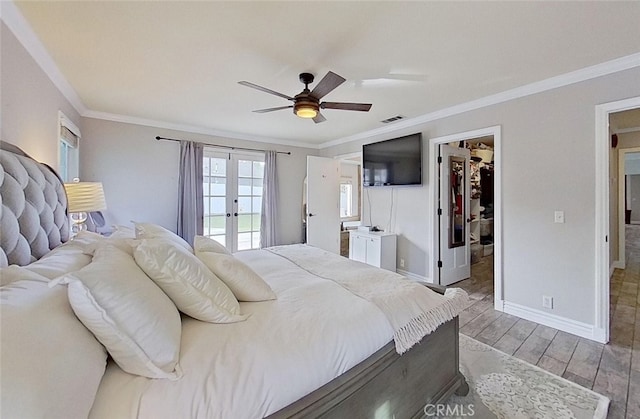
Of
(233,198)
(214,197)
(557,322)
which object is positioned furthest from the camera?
(233,198)

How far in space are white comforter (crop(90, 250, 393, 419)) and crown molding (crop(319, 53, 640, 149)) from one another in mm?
3005

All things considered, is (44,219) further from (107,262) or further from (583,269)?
(583,269)

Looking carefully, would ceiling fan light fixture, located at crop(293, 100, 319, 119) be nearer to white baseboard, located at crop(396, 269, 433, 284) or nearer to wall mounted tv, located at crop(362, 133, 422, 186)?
wall mounted tv, located at crop(362, 133, 422, 186)

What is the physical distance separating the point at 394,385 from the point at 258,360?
0.78 meters

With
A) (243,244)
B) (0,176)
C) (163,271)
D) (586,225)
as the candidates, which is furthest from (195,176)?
(586,225)

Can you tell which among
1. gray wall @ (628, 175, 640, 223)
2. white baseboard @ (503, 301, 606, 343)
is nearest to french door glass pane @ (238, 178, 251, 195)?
white baseboard @ (503, 301, 606, 343)

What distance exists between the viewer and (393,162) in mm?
4434

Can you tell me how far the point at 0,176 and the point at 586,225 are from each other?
4167 millimetres

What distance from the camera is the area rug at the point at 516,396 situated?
1.70 meters

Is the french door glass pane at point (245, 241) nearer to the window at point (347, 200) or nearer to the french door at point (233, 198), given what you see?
the french door at point (233, 198)

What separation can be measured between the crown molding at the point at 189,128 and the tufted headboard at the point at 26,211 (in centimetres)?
262

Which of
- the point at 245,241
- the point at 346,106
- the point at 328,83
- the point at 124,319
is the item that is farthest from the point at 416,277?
the point at 124,319

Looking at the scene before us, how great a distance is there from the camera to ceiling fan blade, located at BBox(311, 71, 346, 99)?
2.05 metres

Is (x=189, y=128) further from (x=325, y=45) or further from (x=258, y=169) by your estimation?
(x=325, y=45)
